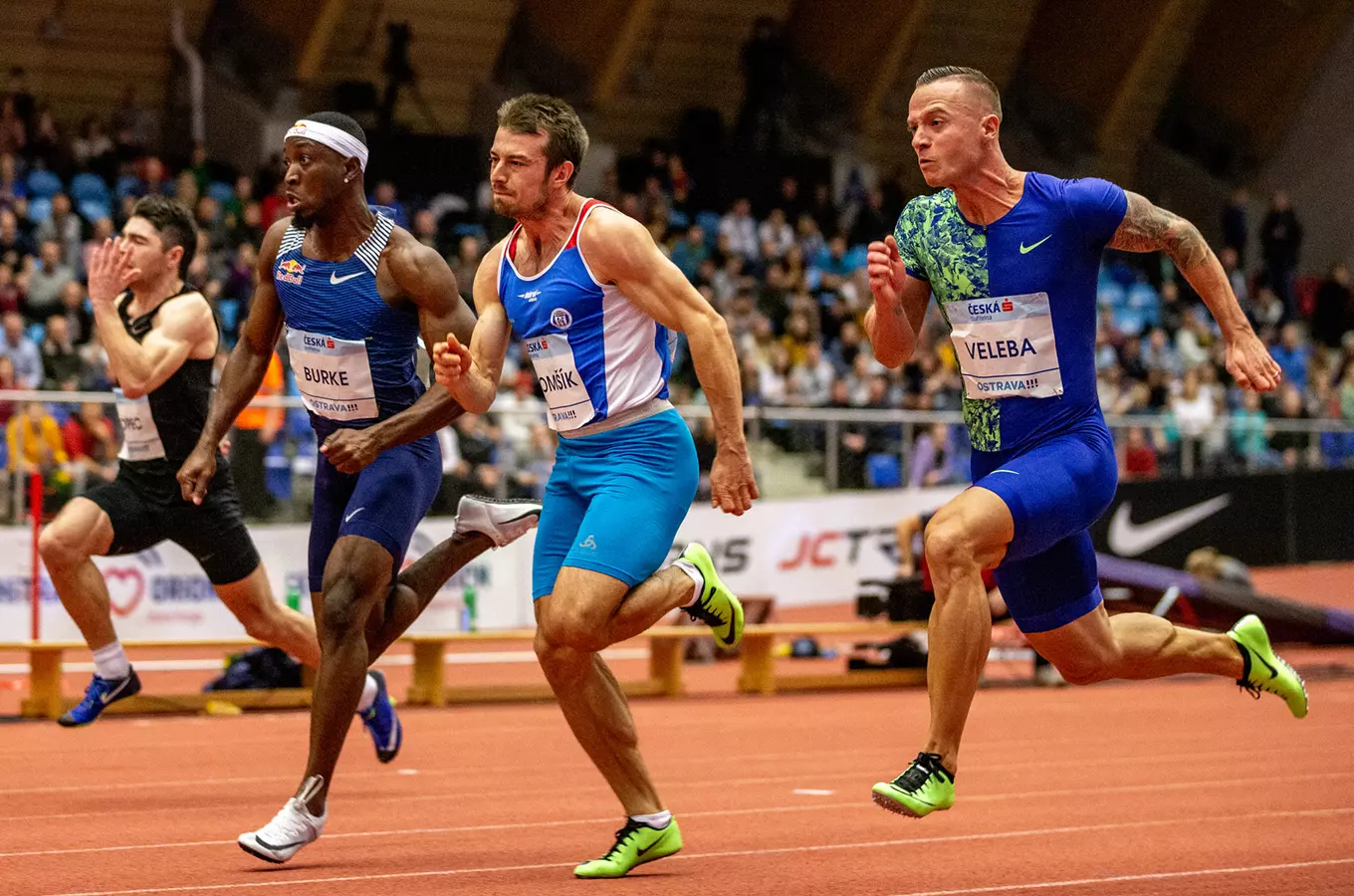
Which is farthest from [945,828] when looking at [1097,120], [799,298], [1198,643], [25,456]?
[1097,120]

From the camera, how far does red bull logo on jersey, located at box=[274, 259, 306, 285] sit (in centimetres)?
694

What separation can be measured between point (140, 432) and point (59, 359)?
25.9ft

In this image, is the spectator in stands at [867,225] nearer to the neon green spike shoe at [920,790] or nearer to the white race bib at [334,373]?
the white race bib at [334,373]

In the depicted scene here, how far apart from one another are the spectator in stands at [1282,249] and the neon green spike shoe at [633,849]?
26.3 m

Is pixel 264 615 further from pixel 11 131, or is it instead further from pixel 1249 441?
pixel 1249 441

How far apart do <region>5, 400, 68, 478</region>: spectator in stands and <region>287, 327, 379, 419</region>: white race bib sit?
7587mm

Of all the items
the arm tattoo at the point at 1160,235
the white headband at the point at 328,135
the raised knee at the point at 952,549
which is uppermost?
the white headband at the point at 328,135

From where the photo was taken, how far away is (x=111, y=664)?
8961 millimetres

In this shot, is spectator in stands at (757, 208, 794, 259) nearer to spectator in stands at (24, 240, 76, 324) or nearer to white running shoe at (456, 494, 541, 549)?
spectator in stands at (24, 240, 76, 324)

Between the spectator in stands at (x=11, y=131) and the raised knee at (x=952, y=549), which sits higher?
the spectator in stands at (x=11, y=131)

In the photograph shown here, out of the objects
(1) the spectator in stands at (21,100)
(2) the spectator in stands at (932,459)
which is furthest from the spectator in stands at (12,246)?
(2) the spectator in stands at (932,459)

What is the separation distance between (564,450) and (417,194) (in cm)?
1937

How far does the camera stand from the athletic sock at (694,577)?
20.7ft

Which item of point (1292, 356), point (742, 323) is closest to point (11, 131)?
point (742, 323)
